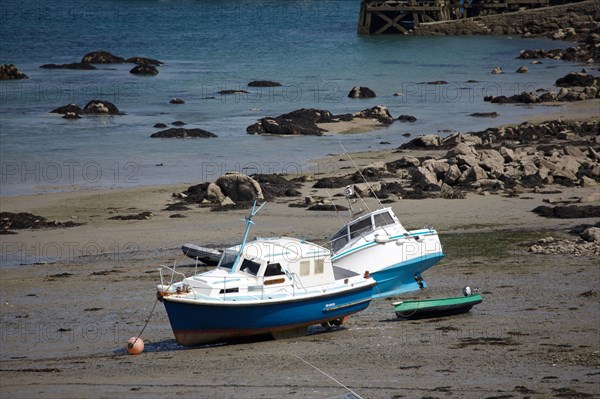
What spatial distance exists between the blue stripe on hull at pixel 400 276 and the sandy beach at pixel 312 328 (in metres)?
0.28

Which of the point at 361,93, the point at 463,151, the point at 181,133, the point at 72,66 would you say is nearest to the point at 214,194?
the point at 463,151

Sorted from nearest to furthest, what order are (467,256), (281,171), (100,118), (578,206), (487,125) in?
(467,256), (578,206), (281,171), (487,125), (100,118)

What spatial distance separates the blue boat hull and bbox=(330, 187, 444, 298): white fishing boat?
8.76 feet

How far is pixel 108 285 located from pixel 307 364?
22.2ft

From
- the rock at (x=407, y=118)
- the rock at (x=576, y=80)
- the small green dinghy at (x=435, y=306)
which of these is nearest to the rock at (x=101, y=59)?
the rock at (x=407, y=118)

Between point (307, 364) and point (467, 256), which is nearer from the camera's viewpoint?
point (307, 364)

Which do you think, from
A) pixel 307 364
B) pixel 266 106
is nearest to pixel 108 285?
pixel 307 364

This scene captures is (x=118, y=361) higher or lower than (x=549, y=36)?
lower

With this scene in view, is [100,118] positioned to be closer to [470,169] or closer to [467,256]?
[470,169]

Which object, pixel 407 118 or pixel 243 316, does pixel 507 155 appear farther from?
pixel 243 316

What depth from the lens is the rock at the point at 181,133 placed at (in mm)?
41406

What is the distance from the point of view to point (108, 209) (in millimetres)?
29203

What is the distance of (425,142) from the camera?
122ft

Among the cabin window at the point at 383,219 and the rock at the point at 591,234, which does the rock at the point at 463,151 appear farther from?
the cabin window at the point at 383,219
